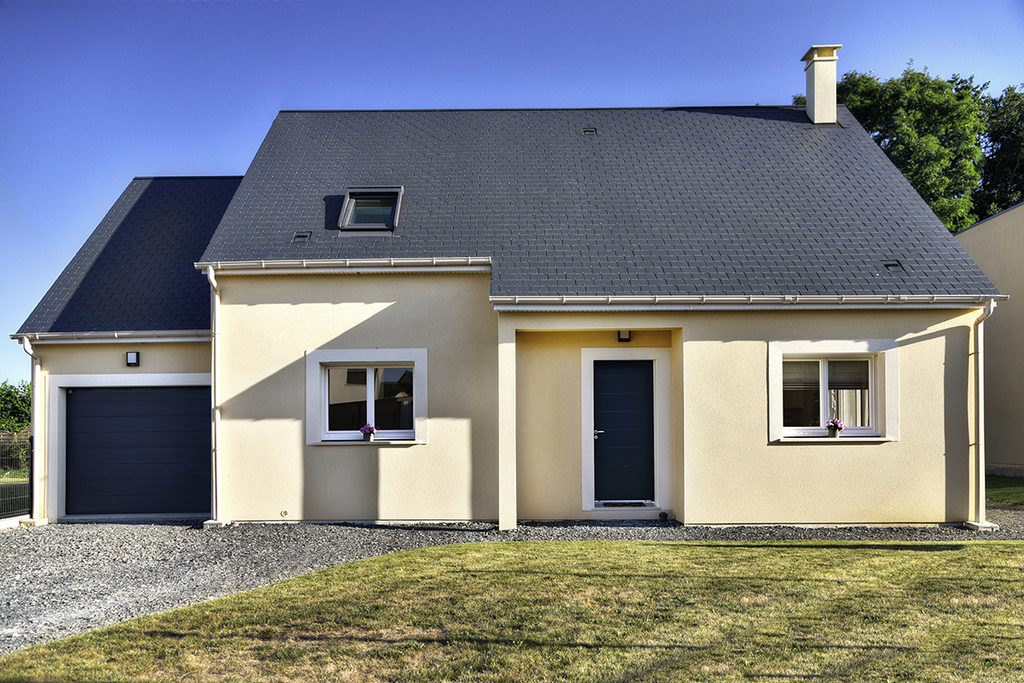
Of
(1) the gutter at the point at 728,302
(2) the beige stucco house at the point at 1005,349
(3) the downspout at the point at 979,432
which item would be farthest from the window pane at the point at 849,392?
(2) the beige stucco house at the point at 1005,349

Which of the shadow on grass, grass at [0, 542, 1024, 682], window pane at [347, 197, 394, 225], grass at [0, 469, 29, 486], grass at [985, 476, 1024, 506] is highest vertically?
window pane at [347, 197, 394, 225]

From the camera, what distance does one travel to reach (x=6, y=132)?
1430 centimetres

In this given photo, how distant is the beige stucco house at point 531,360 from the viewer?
9.54 meters

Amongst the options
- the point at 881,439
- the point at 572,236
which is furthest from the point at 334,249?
the point at 881,439

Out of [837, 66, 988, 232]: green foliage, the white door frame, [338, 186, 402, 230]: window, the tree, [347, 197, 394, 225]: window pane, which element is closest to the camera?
the white door frame

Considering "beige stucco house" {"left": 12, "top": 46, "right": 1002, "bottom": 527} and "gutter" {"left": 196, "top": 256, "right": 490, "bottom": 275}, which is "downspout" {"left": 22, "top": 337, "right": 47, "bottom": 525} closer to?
"beige stucco house" {"left": 12, "top": 46, "right": 1002, "bottom": 527}

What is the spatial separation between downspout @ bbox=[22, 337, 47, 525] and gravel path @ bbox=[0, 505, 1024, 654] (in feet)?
1.52

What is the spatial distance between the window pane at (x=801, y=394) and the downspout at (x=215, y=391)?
8.38m

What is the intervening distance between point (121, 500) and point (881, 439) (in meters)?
11.8

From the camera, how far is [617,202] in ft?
37.9

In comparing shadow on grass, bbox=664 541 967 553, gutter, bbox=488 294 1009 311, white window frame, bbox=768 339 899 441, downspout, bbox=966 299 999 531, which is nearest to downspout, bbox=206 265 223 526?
gutter, bbox=488 294 1009 311

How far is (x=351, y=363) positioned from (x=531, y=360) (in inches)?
108

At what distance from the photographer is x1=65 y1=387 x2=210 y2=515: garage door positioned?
11039 mm

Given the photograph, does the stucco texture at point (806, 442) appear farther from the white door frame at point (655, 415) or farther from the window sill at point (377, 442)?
the window sill at point (377, 442)
